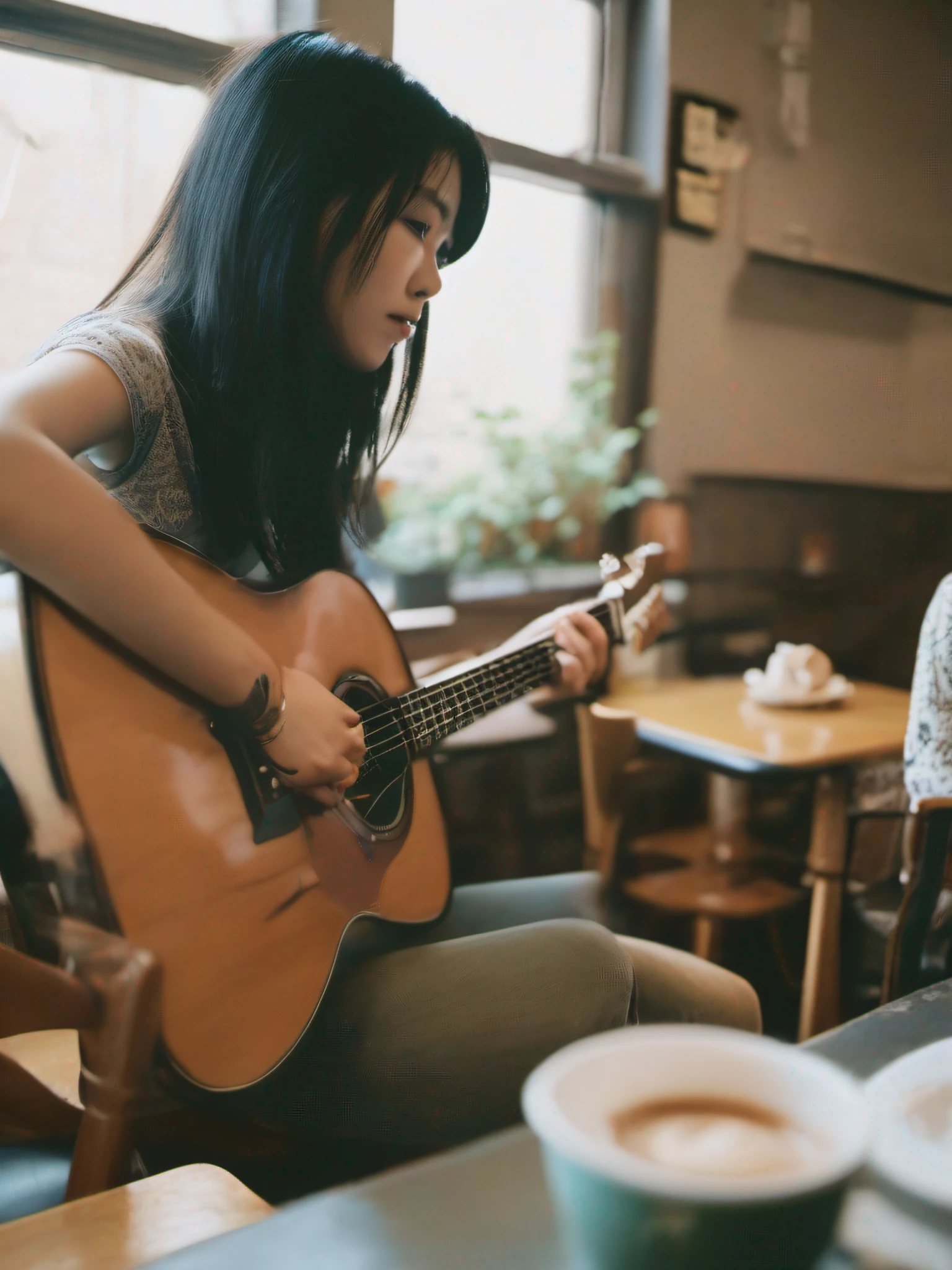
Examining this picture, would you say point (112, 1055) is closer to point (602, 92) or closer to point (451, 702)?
point (451, 702)

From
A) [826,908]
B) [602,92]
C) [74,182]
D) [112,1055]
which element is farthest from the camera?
[602,92]

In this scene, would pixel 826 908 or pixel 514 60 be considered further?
pixel 826 908

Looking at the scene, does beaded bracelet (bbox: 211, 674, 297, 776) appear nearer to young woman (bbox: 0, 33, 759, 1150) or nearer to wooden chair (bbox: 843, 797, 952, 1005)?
young woman (bbox: 0, 33, 759, 1150)

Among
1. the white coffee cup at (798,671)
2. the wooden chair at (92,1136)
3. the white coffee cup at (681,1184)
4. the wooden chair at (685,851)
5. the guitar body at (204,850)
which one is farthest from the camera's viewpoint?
the white coffee cup at (798,671)

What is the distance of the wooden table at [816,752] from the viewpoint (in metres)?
1.27

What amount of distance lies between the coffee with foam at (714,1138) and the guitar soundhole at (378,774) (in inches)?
19.5

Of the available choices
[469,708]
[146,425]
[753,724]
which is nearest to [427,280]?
[146,425]

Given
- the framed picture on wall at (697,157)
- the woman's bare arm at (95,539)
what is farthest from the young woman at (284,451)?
the framed picture on wall at (697,157)

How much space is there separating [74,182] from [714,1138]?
103cm

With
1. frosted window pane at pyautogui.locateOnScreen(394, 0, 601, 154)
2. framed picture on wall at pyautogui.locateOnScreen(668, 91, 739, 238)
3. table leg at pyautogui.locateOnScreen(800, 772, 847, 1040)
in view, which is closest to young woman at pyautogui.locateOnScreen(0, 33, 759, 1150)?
frosted window pane at pyautogui.locateOnScreen(394, 0, 601, 154)

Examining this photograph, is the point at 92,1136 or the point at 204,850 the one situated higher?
the point at 204,850

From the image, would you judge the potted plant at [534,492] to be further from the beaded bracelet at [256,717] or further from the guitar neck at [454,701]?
the beaded bracelet at [256,717]

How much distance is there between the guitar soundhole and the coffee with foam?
1.63 ft

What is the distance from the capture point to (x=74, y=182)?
93 cm
